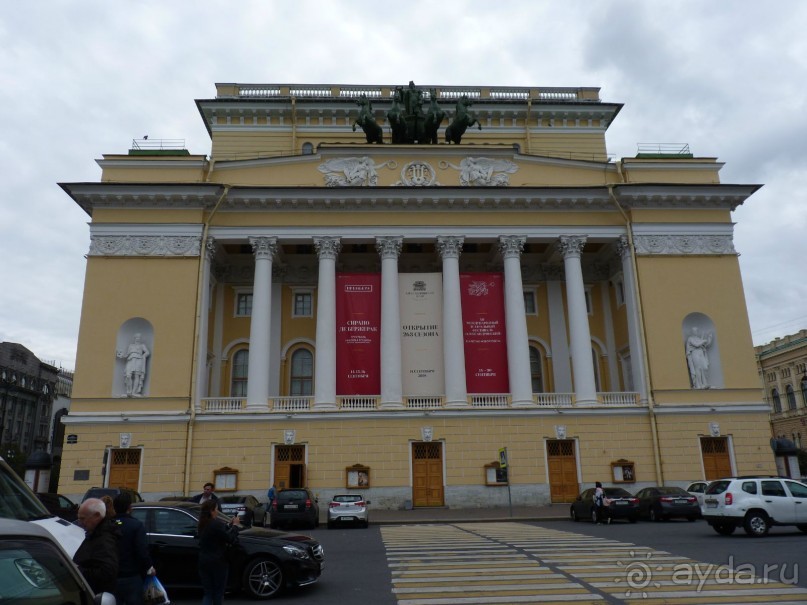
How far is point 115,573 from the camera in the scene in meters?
5.54

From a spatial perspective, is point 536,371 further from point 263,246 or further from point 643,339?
point 263,246

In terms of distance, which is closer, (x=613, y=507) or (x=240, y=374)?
(x=613, y=507)

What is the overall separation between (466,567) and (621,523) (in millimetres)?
12516

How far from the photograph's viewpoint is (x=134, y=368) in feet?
93.2

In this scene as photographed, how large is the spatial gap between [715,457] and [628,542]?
16.6 metres

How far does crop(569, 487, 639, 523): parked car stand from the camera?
70.3 feet

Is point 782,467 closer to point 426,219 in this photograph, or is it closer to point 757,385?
point 757,385

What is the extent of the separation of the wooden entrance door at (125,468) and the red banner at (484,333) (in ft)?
49.4

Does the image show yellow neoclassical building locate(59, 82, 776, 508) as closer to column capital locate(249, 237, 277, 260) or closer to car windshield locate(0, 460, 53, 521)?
column capital locate(249, 237, 277, 260)

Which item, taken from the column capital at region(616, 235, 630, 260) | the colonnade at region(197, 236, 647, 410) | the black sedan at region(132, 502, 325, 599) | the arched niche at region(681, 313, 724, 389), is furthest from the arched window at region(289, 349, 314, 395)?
the black sedan at region(132, 502, 325, 599)

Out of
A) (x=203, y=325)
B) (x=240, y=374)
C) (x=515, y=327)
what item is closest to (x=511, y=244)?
(x=515, y=327)

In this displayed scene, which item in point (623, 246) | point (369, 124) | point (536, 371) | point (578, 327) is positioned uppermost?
point (369, 124)

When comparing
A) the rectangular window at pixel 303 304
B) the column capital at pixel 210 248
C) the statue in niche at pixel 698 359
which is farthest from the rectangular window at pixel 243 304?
the statue in niche at pixel 698 359

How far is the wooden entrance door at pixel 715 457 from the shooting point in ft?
94.4
